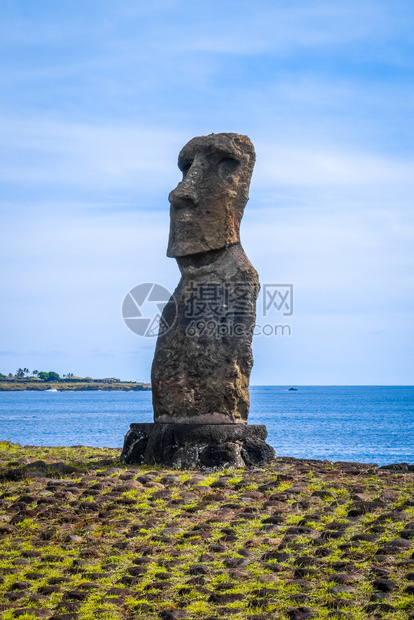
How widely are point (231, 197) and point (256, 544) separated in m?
6.38

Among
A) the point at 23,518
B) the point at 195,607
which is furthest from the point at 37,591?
the point at 23,518

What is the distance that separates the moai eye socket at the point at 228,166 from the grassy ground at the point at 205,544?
4868 millimetres

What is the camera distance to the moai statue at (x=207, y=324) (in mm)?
12703

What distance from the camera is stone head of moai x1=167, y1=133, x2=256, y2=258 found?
43.1 feet

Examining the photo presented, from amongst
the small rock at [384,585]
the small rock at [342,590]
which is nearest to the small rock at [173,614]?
the small rock at [342,590]

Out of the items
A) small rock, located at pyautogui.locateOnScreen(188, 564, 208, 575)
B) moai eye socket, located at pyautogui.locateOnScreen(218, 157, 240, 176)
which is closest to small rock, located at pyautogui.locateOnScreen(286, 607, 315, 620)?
small rock, located at pyautogui.locateOnScreen(188, 564, 208, 575)

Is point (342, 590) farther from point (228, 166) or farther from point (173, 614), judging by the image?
point (228, 166)

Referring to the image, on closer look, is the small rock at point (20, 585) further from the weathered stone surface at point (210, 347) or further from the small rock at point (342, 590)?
the weathered stone surface at point (210, 347)

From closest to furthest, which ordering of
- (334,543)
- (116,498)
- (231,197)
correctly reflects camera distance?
(334,543), (116,498), (231,197)

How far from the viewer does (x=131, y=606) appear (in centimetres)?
693

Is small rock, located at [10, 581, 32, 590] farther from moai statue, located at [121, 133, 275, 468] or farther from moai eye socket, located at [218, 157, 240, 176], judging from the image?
moai eye socket, located at [218, 157, 240, 176]

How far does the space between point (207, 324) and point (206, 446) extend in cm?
194

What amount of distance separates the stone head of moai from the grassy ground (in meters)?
3.79

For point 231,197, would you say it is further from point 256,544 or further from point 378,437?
point 378,437
